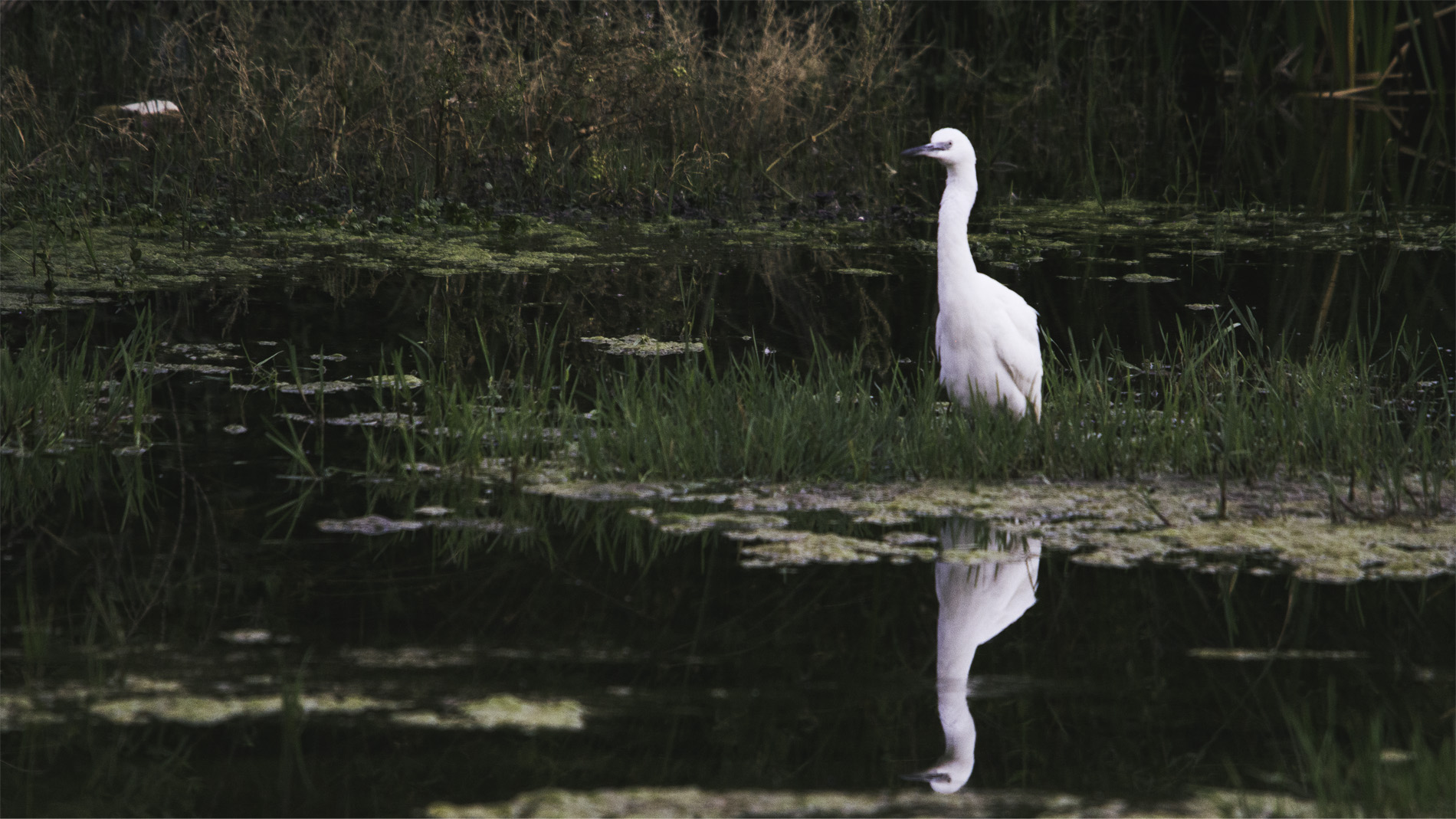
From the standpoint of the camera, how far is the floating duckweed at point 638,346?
18.8 feet

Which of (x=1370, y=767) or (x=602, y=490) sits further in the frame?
(x=602, y=490)

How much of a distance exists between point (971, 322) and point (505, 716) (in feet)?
7.71

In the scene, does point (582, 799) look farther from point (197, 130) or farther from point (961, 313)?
point (197, 130)

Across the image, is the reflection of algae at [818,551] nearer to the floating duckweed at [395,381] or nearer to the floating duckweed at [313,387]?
the floating duckweed at [395,381]

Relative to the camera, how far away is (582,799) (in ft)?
7.93

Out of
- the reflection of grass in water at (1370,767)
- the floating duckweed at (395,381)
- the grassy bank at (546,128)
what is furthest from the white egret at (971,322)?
the grassy bank at (546,128)

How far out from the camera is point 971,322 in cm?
457

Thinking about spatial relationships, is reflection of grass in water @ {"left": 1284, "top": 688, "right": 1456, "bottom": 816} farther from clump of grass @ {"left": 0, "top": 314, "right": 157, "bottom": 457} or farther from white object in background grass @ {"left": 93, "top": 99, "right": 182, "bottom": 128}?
white object in background grass @ {"left": 93, "top": 99, "right": 182, "bottom": 128}

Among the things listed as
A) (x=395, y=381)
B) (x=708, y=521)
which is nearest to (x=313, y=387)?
(x=395, y=381)

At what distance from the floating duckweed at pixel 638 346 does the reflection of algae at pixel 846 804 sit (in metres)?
3.26

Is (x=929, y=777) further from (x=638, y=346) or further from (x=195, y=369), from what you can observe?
(x=195, y=369)

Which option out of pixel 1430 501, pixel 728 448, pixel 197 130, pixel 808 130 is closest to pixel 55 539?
pixel 728 448

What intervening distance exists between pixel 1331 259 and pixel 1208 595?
481 cm

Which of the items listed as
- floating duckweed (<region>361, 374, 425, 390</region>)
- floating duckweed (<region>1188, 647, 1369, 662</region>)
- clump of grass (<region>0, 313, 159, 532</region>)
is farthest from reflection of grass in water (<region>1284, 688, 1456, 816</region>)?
floating duckweed (<region>361, 374, 425, 390</region>)
